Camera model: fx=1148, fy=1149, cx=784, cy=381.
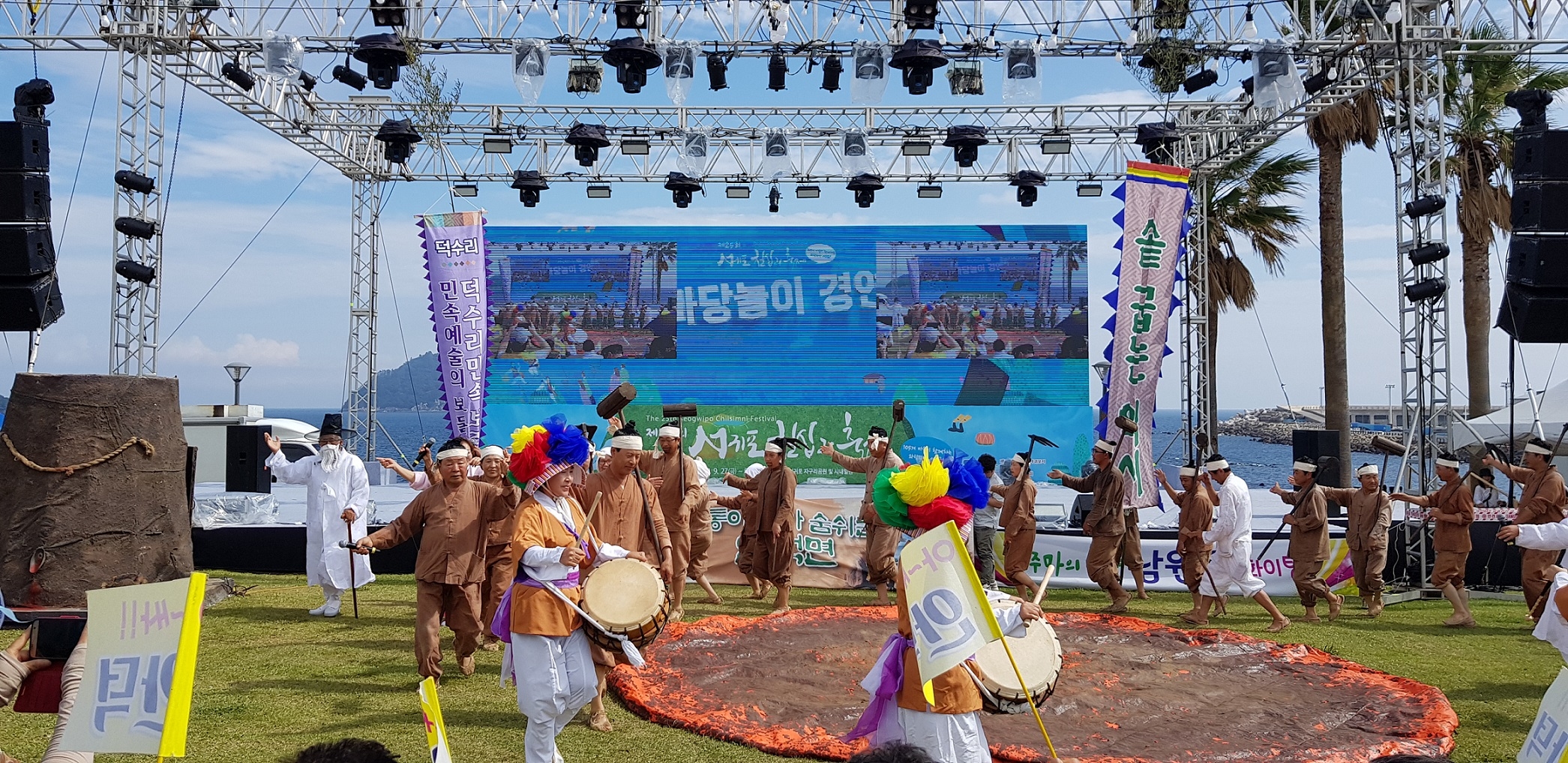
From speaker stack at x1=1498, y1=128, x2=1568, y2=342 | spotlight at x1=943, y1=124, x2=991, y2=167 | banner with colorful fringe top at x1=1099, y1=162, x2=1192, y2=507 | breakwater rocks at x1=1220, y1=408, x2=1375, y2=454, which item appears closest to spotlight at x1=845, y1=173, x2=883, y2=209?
spotlight at x1=943, y1=124, x2=991, y2=167

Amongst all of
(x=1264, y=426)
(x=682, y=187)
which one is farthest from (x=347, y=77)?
(x=1264, y=426)

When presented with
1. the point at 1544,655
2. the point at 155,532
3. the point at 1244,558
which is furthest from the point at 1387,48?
the point at 155,532

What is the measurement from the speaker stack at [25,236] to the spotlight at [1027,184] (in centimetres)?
1232

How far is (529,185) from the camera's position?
664 inches

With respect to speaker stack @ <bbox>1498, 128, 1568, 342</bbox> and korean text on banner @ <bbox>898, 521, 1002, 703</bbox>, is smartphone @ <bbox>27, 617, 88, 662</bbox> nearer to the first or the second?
korean text on banner @ <bbox>898, 521, 1002, 703</bbox>

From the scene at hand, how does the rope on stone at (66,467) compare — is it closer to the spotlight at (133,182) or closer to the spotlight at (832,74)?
the spotlight at (133,182)

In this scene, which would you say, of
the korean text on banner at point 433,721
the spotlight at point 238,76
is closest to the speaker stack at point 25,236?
the spotlight at point 238,76

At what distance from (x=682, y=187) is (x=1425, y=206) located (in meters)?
9.80

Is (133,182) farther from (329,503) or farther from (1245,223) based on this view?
(1245,223)

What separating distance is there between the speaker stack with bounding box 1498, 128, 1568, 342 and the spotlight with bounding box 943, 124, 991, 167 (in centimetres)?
741

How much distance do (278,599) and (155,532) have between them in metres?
3.64

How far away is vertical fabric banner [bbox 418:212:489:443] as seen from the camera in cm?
1288

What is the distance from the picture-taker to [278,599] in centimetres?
1075

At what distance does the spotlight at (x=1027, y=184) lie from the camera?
54.6ft
